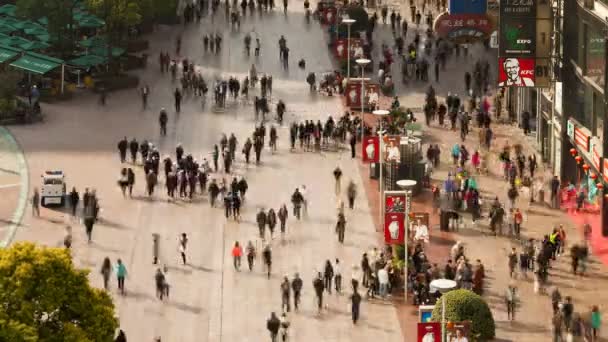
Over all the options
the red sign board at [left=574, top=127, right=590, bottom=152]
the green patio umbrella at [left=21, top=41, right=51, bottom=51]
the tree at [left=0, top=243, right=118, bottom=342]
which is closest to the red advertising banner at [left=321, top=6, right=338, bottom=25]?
the green patio umbrella at [left=21, top=41, right=51, bottom=51]

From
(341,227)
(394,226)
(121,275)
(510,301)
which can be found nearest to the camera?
(510,301)

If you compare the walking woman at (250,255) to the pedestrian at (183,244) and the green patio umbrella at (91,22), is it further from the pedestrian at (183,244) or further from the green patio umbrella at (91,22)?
the green patio umbrella at (91,22)

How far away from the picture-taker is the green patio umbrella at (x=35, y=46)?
356 feet

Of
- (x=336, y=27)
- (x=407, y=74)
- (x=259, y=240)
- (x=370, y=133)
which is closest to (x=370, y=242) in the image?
(x=259, y=240)

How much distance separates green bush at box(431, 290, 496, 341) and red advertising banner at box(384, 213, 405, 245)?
7.28m

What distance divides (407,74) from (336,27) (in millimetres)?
9763

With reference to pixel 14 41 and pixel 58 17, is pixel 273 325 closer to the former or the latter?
pixel 58 17

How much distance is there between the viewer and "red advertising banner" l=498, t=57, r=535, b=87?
85812 millimetres

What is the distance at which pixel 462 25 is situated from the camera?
282 feet

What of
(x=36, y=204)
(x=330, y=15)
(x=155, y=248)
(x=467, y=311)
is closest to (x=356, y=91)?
(x=330, y=15)

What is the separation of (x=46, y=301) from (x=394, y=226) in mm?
20652

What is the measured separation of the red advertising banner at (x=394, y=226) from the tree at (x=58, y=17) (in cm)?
4316

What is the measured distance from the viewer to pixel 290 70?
112m

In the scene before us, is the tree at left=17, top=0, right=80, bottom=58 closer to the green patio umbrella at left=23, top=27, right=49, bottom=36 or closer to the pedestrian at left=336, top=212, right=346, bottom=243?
the green patio umbrella at left=23, top=27, right=49, bottom=36
